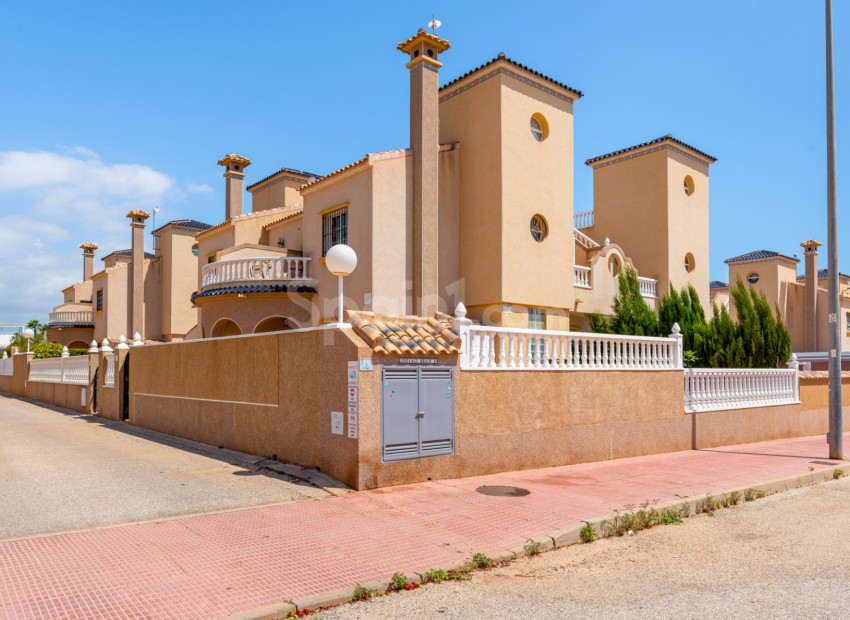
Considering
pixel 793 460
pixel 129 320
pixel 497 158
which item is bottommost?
pixel 793 460

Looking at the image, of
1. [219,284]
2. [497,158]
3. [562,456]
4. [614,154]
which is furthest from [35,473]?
[614,154]

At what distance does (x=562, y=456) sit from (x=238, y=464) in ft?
19.7

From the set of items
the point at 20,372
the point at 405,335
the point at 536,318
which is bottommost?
the point at 20,372

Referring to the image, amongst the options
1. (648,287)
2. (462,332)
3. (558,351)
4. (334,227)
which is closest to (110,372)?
(334,227)

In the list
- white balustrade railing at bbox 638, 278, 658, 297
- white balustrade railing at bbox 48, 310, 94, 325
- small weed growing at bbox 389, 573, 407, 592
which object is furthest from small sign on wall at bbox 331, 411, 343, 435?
white balustrade railing at bbox 48, 310, 94, 325

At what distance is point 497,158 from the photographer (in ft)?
60.3

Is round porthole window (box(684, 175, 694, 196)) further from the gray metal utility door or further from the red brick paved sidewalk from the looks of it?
the gray metal utility door

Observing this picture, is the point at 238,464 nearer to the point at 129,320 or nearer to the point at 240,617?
the point at 240,617

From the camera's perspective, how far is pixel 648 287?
24.4 meters

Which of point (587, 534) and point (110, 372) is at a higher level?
point (110, 372)

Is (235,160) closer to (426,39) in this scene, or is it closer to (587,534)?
(426,39)

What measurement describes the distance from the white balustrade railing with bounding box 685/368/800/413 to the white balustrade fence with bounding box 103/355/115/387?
660 inches

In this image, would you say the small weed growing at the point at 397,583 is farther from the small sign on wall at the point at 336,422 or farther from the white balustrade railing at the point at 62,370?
the white balustrade railing at the point at 62,370

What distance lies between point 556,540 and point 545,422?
15.3 feet
